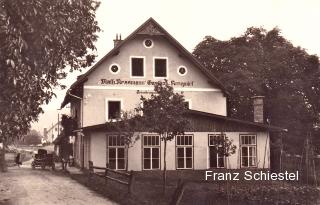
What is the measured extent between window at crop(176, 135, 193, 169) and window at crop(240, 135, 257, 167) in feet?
9.09

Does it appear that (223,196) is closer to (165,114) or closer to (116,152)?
(165,114)

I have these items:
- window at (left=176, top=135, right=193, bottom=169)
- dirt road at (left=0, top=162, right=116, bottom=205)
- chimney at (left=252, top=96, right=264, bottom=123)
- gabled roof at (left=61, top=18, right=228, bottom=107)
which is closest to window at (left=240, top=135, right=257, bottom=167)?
chimney at (left=252, top=96, right=264, bottom=123)

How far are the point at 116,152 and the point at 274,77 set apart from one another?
19.4 m

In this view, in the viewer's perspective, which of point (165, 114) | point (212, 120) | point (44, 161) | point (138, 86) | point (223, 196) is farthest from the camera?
point (44, 161)

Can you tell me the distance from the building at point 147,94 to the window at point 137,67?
58mm

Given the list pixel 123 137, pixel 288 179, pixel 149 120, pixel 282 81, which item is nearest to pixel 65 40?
pixel 149 120

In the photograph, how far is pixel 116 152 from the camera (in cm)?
2464

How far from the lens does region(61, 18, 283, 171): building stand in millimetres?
24531

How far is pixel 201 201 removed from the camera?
14.4 metres

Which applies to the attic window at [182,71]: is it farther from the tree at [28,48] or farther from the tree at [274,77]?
the tree at [28,48]

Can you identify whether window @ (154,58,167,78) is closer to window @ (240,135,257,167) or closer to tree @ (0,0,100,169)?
window @ (240,135,257,167)

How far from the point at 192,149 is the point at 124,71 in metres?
6.59

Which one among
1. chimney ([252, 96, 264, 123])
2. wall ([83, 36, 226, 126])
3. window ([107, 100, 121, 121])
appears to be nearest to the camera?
chimney ([252, 96, 264, 123])

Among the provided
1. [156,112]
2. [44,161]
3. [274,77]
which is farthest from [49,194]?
[274,77]
